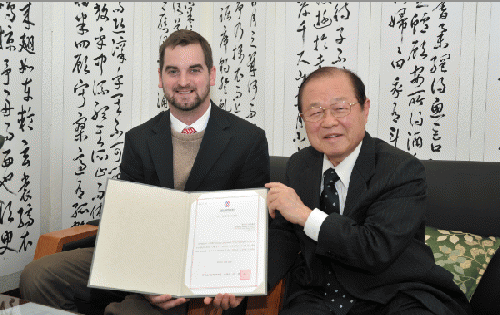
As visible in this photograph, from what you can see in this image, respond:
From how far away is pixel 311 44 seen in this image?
102 inches

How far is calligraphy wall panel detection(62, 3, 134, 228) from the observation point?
2256 mm

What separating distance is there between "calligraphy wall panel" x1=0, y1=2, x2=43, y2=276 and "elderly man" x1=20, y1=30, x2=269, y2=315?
0.41 meters

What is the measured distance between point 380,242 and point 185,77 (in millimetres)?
1241

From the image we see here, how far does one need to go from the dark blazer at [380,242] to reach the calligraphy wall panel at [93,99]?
154cm

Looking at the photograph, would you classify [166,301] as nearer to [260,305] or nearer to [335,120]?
[260,305]

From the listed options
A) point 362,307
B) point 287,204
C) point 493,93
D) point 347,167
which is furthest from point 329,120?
point 493,93

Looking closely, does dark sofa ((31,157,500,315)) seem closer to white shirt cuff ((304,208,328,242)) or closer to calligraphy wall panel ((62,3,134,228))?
calligraphy wall panel ((62,3,134,228))

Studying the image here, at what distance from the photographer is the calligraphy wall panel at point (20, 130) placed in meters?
1.89

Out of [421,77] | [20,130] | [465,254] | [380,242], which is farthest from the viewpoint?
[421,77]

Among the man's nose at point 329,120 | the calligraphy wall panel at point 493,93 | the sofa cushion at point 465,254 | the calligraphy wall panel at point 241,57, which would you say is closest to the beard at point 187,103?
the man's nose at point 329,120

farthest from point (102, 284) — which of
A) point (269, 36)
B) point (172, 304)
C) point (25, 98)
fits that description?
point (269, 36)

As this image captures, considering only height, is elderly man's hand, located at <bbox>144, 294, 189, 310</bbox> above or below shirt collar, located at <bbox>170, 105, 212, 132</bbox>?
below

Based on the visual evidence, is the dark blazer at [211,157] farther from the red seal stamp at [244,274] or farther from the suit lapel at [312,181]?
the red seal stamp at [244,274]

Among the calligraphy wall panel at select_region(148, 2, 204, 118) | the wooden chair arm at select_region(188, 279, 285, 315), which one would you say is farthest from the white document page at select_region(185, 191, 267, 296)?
the calligraphy wall panel at select_region(148, 2, 204, 118)
